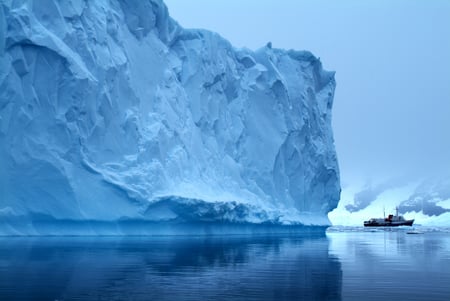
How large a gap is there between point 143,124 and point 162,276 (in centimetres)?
1396

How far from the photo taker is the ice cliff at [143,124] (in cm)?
1908

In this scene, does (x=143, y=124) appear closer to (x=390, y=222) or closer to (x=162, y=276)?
(x=162, y=276)

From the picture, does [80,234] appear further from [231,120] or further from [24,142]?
[231,120]

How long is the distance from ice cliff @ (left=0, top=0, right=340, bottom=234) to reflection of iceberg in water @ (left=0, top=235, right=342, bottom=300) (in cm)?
577

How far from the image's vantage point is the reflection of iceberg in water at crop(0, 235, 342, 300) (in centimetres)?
750

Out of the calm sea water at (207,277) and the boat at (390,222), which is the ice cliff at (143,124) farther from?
the boat at (390,222)

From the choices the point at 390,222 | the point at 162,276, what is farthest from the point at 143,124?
the point at 390,222

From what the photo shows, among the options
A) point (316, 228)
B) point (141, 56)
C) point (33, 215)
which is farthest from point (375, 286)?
point (316, 228)

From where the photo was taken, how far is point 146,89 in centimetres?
2402

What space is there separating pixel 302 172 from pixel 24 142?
52.7 feet

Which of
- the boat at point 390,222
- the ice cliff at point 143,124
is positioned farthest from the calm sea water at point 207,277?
the boat at point 390,222

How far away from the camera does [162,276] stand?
938 centimetres

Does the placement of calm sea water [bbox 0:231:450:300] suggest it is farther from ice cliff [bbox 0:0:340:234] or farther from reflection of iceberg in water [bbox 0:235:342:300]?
ice cliff [bbox 0:0:340:234]

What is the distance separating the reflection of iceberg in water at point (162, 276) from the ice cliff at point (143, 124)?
18.9ft
